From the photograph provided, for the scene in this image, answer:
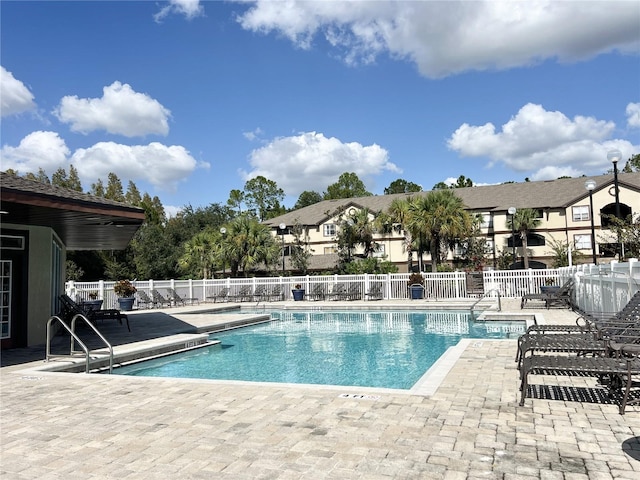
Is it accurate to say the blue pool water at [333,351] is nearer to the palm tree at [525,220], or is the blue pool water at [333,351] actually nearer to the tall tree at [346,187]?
the palm tree at [525,220]

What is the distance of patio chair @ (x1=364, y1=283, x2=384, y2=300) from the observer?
23.8 m

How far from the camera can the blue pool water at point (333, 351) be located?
28.9 ft

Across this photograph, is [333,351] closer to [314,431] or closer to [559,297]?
[314,431]

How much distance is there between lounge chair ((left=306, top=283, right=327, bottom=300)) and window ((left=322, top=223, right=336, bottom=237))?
1822 centimetres

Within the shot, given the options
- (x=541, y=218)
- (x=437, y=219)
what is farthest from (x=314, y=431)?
(x=541, y=218)

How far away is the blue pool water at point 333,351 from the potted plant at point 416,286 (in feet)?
15.8

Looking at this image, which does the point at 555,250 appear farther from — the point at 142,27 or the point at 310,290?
the point at 142,27

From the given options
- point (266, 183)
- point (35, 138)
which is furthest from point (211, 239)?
point (266, 183)

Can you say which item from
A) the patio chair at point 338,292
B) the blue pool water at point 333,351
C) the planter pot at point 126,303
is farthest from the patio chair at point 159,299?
the blue pool water at point 333,351

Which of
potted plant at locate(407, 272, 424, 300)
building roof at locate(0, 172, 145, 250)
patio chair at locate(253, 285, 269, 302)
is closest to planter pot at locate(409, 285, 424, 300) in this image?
potted plant at locate(407, 272, 424, 300)

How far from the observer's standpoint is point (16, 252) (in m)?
10.4

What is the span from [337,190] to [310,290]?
169 feet

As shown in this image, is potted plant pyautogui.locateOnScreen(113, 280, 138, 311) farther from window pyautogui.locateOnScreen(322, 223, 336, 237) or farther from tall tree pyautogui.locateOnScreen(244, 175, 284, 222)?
tall tree pyautogui.locateOnScreen(244, 175, 284, 222)

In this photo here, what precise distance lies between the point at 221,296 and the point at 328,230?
1848cm
